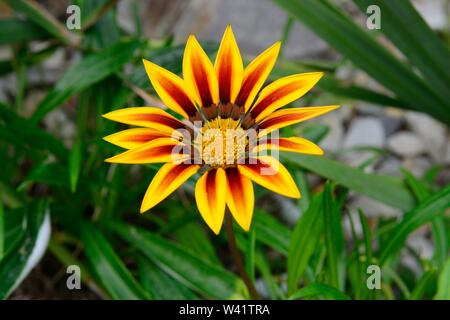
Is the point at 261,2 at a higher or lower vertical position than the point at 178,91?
higher

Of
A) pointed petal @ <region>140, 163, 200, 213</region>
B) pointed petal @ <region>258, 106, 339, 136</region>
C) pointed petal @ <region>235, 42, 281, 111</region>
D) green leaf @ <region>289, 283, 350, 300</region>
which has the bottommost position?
green leaf @ <region>289, 283, 350, 300</region>

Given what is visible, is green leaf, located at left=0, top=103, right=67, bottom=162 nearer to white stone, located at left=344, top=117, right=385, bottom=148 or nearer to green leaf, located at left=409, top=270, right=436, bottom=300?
green leaf, located at left=409, top=270, right=436, bottom=300

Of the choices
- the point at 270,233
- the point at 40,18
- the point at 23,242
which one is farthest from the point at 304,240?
the point at 40,18

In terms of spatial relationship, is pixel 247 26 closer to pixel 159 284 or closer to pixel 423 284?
pixel 159 284

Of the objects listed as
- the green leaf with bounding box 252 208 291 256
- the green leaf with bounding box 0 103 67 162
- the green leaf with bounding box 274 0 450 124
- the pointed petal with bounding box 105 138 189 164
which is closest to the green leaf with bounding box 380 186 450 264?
the green leaf with bounding box 252 208 291 256

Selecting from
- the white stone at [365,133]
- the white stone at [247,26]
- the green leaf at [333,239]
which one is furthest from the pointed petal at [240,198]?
the white stone at [247,26]
